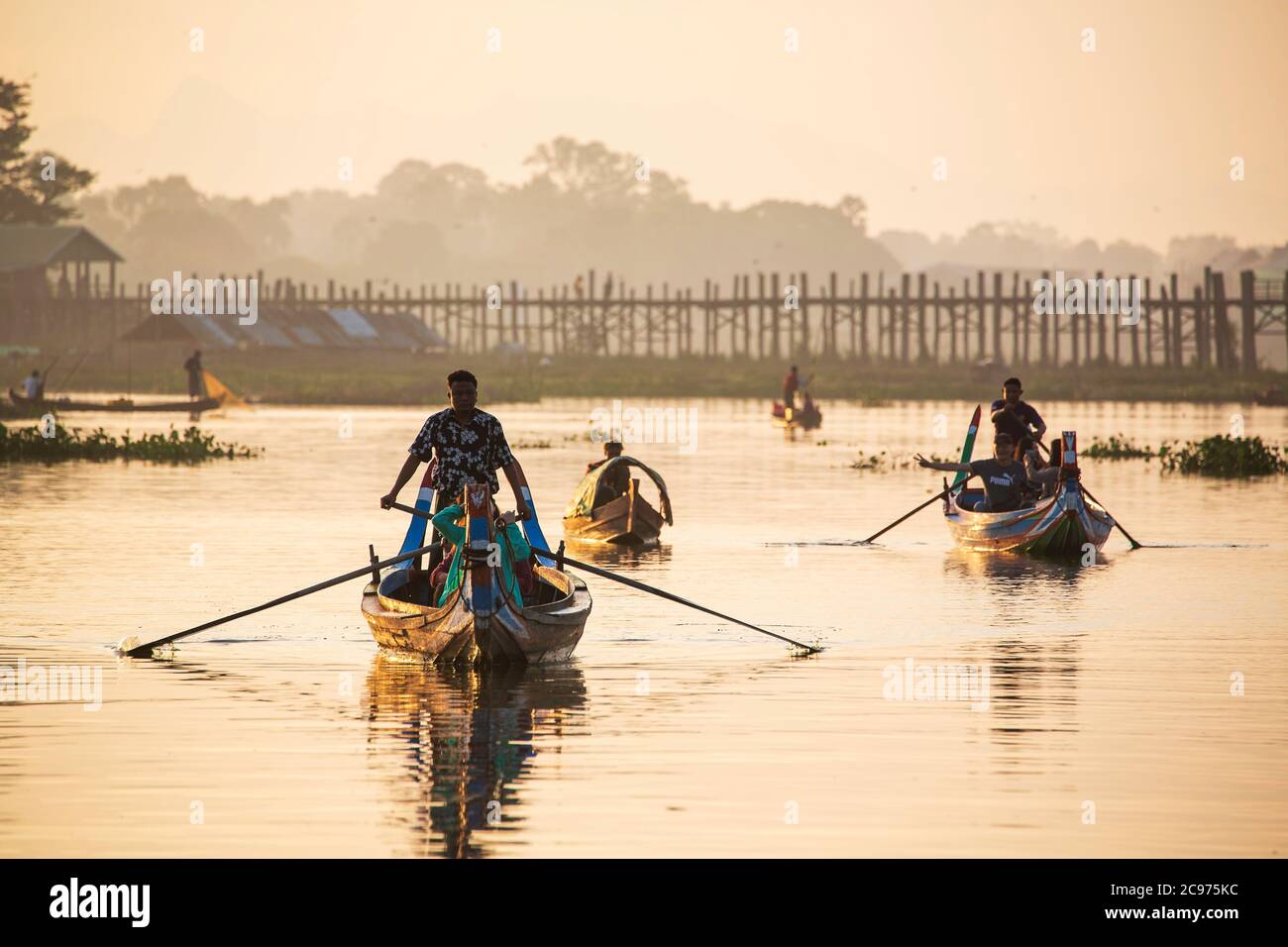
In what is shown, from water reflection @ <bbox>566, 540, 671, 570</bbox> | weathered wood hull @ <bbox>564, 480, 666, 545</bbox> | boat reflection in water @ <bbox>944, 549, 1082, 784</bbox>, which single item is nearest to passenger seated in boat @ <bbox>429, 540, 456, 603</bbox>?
boat reflection in water @ <bbox>944, 549, 1082, 784</bbox>

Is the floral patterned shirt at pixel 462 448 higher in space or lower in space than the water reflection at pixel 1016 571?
higher

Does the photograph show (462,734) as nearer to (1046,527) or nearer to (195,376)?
(1046,527)

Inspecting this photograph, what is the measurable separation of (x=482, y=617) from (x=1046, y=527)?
10.2 metres

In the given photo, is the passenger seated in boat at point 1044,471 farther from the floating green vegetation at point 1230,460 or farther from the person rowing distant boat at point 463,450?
the floating green vegetation at point 1230,460

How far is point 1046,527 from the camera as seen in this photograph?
909 inches

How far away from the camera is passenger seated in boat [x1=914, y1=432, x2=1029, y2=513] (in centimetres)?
2347

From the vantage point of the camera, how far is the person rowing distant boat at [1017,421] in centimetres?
2308

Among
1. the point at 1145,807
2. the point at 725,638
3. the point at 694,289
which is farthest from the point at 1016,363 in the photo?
the point at 694,289

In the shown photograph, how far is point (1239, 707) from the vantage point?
13797mm

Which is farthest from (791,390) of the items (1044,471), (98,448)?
(1044,471)

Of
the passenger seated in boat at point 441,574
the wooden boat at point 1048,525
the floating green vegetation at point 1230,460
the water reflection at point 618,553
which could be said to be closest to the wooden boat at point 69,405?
the floating green vegetation at point 1230,460

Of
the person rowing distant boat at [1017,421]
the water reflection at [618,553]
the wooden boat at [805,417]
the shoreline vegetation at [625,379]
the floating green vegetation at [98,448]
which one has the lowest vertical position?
the water reflection at [618,553]

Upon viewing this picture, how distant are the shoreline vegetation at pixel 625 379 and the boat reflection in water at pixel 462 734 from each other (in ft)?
185

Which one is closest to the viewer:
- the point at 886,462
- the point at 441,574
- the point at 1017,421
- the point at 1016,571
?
the point at 441,574
